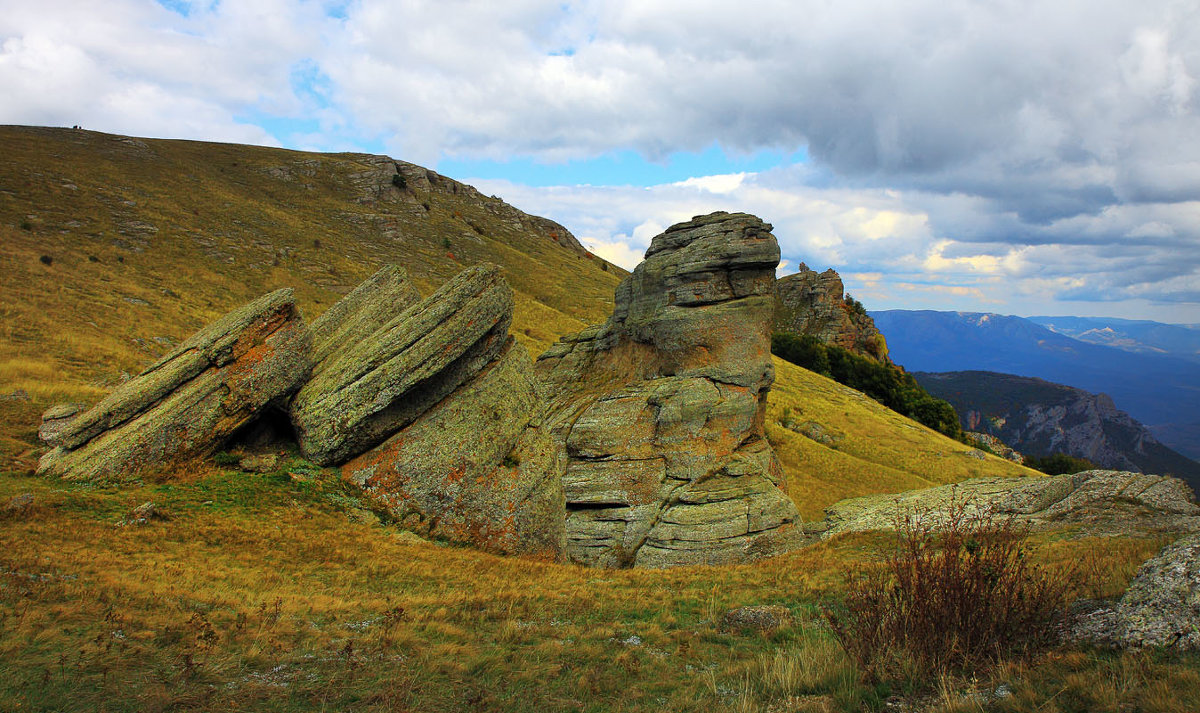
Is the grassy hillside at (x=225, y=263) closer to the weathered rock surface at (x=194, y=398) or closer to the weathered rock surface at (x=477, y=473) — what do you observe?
the weathered rock surface at (x=194, y=398)

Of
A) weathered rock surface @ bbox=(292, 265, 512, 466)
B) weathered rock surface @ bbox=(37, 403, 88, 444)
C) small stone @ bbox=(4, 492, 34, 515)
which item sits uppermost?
weathered rock surface @ bbox=(292, 265, 512, 466)

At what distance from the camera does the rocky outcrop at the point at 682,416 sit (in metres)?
27.0

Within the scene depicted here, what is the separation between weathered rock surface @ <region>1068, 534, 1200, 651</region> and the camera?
23.4 feet

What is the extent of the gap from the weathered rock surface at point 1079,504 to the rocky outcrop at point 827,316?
80.8 metres

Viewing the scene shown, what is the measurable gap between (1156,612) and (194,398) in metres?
24.3

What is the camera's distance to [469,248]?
4272 inches

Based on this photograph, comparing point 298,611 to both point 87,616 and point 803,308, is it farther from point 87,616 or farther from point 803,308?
point 803,308

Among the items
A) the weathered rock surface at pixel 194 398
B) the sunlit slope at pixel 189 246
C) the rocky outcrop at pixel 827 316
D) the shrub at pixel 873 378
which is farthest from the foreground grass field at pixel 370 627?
the rocky outcrop at pixel 827 316

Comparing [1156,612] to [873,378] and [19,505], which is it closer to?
[19,505]

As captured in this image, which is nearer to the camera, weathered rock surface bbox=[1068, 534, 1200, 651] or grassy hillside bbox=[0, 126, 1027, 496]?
weathered rock surface bbox=[1068, 534, 1200, 651]

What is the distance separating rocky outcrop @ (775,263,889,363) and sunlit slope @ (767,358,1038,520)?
41722 mm

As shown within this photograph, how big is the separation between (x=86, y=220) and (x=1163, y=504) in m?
90.2

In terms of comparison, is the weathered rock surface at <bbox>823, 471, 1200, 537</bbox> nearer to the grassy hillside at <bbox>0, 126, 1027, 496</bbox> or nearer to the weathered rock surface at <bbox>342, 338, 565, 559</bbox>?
the grassy hillside at <bbox>0, 126, 1027, 496</bbox>

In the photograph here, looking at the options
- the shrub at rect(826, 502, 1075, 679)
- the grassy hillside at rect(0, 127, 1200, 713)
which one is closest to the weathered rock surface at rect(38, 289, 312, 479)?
the grassy hillside at rect(0, 127, 1200, 713)
